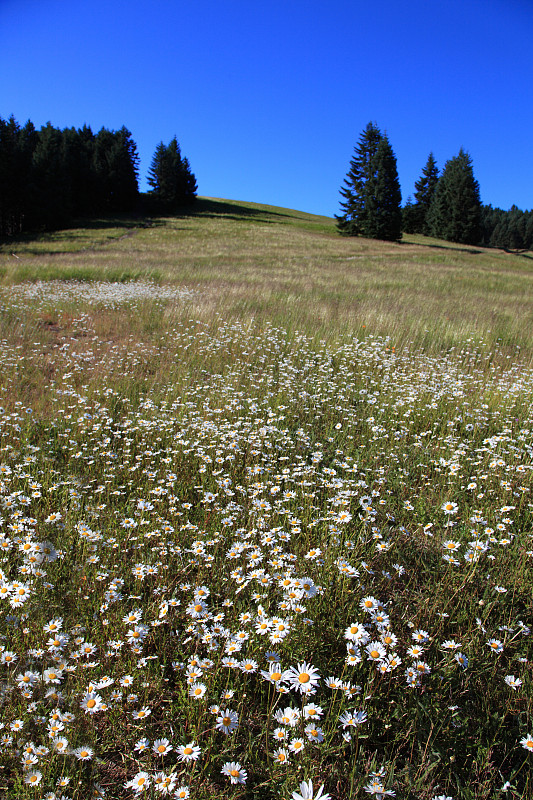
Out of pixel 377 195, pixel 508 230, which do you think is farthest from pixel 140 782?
pixel 508 230

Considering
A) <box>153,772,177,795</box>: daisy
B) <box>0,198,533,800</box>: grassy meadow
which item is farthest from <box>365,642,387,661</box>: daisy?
<box>153,772,177,795</box>: daisy

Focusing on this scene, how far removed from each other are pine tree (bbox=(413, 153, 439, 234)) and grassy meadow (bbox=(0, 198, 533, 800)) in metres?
75.3

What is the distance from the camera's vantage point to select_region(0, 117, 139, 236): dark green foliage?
45.9 metres

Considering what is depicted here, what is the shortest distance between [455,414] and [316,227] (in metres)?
63.5

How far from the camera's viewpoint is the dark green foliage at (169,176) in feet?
221

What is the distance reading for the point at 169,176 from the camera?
67.0 m

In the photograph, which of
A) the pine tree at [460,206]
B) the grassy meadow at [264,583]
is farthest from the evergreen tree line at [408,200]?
the grassy meadow at [264,583]

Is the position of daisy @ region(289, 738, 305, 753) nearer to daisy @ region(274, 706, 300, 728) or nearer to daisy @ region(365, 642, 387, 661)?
daisy @ region(274, 706, 300, 728)

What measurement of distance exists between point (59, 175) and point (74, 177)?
10145 millimetres

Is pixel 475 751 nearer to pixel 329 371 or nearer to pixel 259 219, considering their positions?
pixel 329 371

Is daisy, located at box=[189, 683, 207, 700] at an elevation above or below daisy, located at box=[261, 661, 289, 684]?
below

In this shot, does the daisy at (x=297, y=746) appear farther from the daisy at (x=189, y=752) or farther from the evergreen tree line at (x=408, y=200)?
the evergreen tree line at (x=408, y=200)

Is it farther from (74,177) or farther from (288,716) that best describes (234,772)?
(74,177)

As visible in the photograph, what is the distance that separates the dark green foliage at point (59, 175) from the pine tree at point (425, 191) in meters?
47.8
